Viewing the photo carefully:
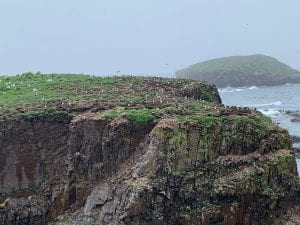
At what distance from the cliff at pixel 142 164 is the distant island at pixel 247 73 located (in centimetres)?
8731

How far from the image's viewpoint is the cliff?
19.0m

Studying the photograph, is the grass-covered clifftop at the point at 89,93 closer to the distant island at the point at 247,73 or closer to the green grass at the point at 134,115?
the green grass at the point at 134,115

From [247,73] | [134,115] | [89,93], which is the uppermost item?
[89,93]

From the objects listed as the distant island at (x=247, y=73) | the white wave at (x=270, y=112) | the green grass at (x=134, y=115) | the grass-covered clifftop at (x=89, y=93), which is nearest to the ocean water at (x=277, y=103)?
the white wave at (x=270, y=112)

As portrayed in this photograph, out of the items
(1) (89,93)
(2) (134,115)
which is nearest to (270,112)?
(1) (89,93)

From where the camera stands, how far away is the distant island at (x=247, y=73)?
108438 millimetres

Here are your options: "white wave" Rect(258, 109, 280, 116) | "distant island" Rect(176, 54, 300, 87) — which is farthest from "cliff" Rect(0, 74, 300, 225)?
"distant island" Rect(176, 54, 300, 87)

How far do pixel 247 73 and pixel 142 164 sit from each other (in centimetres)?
9342

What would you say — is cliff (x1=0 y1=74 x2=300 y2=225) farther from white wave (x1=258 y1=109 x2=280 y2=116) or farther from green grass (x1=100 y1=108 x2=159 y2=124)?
white wave (x1=258 y1=109 x2=280 y2=116)

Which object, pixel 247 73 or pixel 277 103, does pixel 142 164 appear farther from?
pixel 247 73

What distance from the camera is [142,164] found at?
19391mm

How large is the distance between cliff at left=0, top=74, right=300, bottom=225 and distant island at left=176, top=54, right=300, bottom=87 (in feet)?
286

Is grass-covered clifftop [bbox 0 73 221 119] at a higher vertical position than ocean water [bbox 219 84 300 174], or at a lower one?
higher

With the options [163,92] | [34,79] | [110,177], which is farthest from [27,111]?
[34,79]
